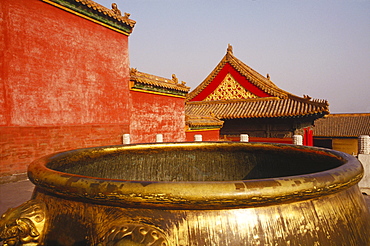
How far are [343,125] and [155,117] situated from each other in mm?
16455

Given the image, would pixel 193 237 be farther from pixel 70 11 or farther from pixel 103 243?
pixel 70 11

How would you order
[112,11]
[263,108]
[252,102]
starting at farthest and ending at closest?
[252,102] < [263,108] < [112,11]

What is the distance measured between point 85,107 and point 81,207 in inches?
256

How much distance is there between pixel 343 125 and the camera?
19188 millimetres

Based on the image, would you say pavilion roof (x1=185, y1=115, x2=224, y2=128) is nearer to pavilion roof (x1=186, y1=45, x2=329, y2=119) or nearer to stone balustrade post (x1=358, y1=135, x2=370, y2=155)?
pavilion roof (x1=186, y1=45, x2=329, y2=119)

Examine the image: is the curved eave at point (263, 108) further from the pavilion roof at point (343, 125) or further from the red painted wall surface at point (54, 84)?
the pavilion roof at point (343, 125)

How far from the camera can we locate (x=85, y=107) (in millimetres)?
6832

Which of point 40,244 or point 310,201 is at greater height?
point 310,201

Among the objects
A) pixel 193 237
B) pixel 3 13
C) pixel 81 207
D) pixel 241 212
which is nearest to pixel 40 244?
pixel 81 207

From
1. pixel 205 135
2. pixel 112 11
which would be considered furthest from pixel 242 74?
pixel 112 11

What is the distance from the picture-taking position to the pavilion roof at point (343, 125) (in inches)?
Result: 714

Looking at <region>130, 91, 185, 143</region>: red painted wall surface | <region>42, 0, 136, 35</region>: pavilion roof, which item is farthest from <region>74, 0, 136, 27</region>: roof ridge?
<region>130, 91, 185, 143</region>: red painted wall surface

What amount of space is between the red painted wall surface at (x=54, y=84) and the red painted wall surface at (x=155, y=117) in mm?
448

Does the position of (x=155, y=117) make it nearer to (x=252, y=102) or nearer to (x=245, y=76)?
(x=252, y=102)
